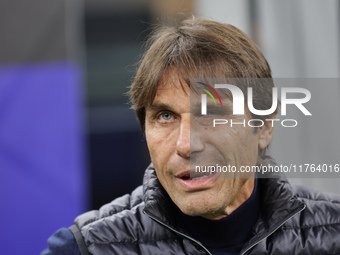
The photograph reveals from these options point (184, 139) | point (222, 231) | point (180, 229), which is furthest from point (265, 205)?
point (184, 139)

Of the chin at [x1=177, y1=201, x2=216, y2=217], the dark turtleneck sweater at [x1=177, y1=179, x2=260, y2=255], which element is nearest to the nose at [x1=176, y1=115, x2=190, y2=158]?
the chin at [x1=177, y1=201, x2=216, y2=217]

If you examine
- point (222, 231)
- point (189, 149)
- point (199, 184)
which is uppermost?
point (189, 149)

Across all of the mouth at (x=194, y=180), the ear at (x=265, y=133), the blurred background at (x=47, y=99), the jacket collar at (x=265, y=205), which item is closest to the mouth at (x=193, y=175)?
the mouth at (x=194, y=180)

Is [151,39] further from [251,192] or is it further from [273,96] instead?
[251,192]

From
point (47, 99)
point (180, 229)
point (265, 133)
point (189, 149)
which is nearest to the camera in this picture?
point (189, 149)

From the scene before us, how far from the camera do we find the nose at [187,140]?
1.61m

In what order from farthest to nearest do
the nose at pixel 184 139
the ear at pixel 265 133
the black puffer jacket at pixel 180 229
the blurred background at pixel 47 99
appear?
the blurred background at pixel 47 99 < the ear at pixel 265 133 < the black puffer jacket at pixel 180 229 < the nose at pixel 184 139

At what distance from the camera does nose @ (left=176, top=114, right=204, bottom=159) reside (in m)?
1.61

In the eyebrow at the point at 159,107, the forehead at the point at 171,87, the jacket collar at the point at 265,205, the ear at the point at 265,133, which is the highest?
the forehead at the point at 171,87

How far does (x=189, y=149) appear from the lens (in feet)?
5.29

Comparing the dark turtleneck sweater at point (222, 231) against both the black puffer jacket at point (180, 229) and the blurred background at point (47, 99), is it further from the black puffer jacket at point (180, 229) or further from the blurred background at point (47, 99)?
the blurred background at point (47, 99)

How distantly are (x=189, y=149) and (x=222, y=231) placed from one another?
1.01 ft

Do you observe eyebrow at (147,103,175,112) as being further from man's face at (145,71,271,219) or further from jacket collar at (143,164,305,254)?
Result: jacket collar at (143,164,305,254)

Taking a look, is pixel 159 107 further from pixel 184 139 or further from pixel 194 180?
pixel 194 180
